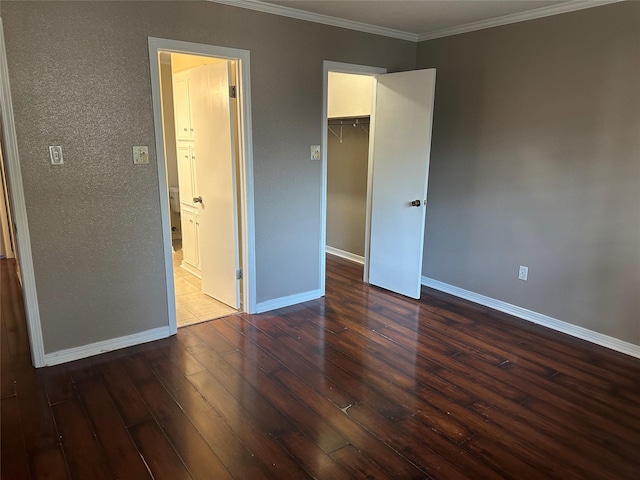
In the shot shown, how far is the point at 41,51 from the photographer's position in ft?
7.89

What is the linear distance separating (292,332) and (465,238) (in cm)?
182

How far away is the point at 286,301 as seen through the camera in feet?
12.4

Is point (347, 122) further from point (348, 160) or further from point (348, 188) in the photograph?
point (348, 188)

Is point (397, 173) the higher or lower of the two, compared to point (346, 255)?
higher

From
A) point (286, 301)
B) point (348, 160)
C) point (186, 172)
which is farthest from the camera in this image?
point (348, 160)

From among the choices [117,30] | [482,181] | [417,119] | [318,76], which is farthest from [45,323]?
[482,181]

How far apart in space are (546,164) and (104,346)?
3447 millimetres

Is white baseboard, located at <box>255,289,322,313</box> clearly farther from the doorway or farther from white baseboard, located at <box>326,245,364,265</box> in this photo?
white baseboard, located at <box>326,245,364,265</box>

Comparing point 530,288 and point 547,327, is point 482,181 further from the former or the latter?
point 547,327

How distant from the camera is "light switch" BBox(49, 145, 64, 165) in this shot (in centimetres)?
252

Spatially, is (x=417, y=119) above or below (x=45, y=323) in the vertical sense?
above

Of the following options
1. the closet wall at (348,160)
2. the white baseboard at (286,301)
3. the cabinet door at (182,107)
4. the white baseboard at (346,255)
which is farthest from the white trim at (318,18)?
the white baseboard at (346,255)

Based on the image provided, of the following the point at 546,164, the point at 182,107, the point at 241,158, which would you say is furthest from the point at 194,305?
the point at 546,164

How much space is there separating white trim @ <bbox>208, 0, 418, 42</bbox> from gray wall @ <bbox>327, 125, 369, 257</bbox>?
114 cm
